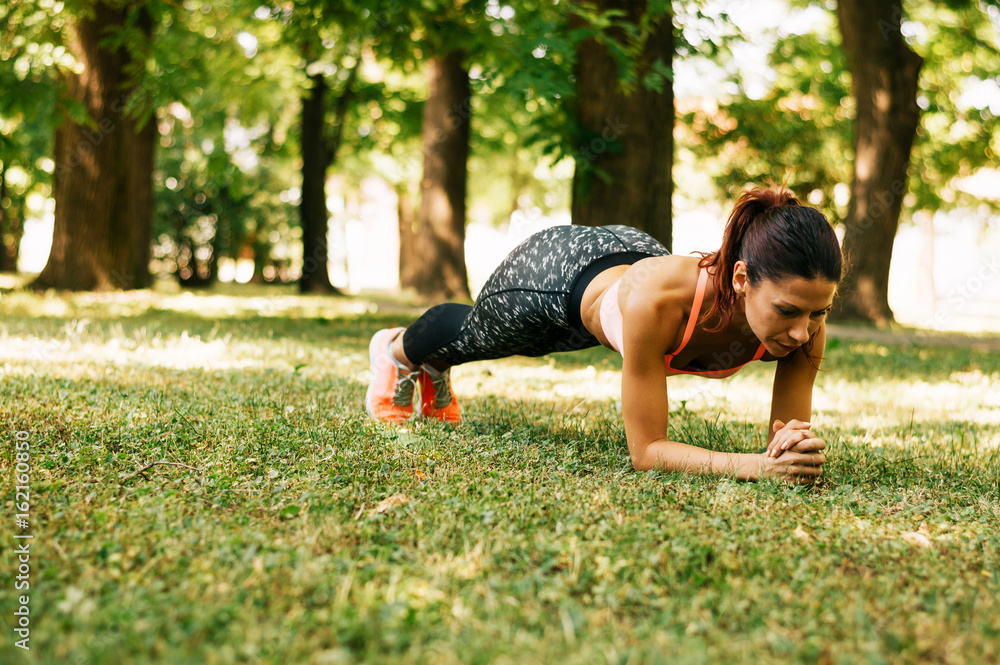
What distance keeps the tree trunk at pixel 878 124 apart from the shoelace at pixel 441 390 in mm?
11043

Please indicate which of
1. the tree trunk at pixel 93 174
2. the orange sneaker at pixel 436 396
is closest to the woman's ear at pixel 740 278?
the orange sneaker at pixel 436 396

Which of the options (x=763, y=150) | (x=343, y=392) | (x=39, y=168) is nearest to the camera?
(x=343, y=392)

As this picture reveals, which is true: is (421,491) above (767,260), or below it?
below

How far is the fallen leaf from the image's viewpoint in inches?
107

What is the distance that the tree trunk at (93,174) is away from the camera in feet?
37.6

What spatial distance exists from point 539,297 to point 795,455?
49.9 inches

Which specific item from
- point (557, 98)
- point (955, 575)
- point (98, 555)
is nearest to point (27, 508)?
point (98, 555)

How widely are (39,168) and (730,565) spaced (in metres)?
23.0

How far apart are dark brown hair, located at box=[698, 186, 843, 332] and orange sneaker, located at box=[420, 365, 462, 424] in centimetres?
164

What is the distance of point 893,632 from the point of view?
1.94 m

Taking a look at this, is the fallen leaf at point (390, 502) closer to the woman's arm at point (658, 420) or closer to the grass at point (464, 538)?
the grass at point (464, 538)

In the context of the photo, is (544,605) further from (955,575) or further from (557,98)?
(557,98)

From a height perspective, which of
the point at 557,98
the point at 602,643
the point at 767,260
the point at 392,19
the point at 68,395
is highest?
the point at 392,19

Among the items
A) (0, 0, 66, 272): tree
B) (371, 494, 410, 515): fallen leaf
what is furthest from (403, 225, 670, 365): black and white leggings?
(0, 0, 66, 272): tree
